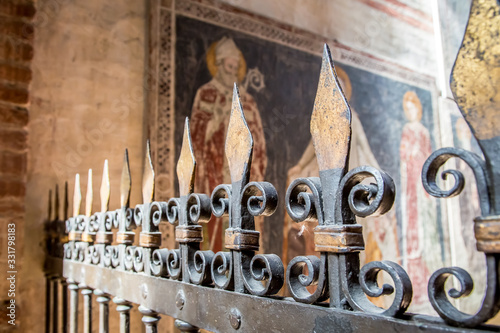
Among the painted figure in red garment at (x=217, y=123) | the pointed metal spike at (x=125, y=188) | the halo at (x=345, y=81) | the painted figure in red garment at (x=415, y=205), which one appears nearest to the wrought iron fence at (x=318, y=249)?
the pointed metal spike at (x=125, y=188)

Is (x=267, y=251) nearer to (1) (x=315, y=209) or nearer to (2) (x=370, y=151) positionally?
(2) (x=370, y=151)

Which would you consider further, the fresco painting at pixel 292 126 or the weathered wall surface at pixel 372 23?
the weathered wall surface at pixel 372 23

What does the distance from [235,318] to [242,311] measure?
0.02 metres

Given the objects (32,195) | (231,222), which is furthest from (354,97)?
(231,222)

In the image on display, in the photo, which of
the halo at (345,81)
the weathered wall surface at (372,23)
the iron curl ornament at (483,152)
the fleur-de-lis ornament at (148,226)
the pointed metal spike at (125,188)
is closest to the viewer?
the iron curl ornament at (483,152)

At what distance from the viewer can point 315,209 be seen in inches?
25.9

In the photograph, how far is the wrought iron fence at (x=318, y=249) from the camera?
47 centimetres

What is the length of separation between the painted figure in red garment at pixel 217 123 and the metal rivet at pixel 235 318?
2.33 metres

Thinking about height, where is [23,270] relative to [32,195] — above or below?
below

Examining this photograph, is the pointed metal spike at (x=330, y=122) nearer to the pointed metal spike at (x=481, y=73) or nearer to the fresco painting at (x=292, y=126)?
the pointed metal spike at (x=481, y=73)

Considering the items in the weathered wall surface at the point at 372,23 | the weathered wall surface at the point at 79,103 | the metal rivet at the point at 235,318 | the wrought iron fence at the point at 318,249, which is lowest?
the metal rivet at the point at 235,318

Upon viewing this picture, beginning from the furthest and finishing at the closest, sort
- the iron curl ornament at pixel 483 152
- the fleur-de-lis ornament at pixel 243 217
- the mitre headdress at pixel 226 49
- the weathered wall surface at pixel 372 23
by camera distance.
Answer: the weathered wall surface at pixel 372 23
the mitre headdress at pixel 226 49
the fleur-de-lis ornament at pixel 243 217
the iron curl ornament at pixel 483 152

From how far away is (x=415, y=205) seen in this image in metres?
5.26

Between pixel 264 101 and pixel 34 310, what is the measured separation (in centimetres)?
248
